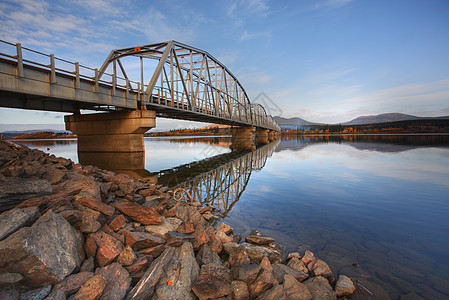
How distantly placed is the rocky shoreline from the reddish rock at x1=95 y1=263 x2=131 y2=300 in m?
0.02

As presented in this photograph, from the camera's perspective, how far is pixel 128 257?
4023mm

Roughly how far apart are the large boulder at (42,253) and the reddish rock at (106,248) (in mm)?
283

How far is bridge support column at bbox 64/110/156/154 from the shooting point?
23.4 m

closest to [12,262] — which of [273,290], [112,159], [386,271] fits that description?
[273,290]

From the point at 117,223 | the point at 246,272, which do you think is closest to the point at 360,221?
the point at 246,272

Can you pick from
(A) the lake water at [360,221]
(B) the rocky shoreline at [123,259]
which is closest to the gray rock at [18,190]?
(B) the rocky shoreline at [123,259]

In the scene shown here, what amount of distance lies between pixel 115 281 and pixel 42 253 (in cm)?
117

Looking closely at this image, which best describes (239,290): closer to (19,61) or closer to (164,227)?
(164,227)

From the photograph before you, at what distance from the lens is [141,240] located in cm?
448

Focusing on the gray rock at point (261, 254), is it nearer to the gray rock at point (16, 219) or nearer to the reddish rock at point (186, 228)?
the reddish rock at point (186, 228)

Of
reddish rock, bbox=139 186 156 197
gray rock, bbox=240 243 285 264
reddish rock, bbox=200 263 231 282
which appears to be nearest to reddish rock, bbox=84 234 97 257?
reddish rock, bbox=200 263 231 282

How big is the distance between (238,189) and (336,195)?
201 inches

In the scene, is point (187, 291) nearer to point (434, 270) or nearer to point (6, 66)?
point (434, 270)

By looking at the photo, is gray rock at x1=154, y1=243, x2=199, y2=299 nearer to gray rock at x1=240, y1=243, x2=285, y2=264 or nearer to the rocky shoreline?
the rocky shoreline
